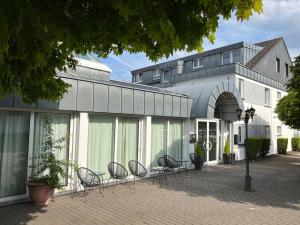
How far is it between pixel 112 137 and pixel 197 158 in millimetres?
5129

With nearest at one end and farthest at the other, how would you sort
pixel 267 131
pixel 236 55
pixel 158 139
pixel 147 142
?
pixel 147 142
pixel 158 139
pixel 236 55
pixel 267 131

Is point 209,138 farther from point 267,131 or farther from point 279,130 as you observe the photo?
point 279,130

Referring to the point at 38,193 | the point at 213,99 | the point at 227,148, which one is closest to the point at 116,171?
the point at 38,193

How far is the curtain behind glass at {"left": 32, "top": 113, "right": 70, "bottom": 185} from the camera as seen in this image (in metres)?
8.99

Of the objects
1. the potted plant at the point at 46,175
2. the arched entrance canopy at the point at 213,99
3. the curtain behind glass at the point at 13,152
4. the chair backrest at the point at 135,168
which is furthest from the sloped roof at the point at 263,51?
the curtain behind glass at the point at 13,152

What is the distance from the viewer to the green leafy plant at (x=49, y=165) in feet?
27.0

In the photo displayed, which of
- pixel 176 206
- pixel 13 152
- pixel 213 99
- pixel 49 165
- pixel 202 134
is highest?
pixel 213 99

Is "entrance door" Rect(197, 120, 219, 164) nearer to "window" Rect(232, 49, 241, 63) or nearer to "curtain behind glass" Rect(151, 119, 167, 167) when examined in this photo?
"curtain behind glass" Rect(151, 119, 167, 167)

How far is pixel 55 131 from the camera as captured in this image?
31.5ft

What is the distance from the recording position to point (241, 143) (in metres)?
20.7

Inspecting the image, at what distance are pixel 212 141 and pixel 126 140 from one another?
22.3ft

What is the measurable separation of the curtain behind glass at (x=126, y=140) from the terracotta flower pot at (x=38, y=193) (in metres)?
3.72

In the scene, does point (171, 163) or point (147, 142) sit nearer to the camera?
point (147, 142)

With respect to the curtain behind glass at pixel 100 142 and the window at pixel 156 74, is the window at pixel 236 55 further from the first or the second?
the curtain behind glass at pixel 100 142
